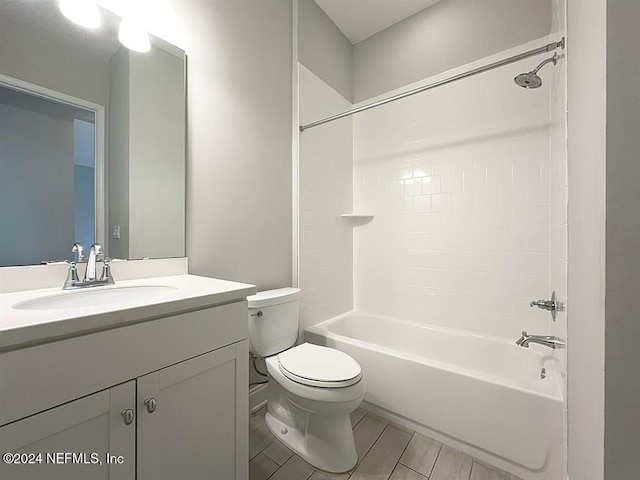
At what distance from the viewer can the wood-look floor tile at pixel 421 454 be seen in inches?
52.5

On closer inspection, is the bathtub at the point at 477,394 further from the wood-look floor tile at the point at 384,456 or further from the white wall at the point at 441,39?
the white wall at the point at 441,39

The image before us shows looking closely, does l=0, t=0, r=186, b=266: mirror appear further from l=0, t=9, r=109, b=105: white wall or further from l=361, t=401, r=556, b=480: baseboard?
l=361, t=401, r=556, b=480: baseboard

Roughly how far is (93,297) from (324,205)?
1570 mm

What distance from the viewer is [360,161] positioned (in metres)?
2.56

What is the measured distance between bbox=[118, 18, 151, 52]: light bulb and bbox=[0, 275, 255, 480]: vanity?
1041 millimetres

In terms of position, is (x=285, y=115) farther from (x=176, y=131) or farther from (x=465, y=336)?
(x=465, y=336)

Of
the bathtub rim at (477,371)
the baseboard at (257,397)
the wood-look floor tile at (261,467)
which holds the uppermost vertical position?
the bathtub rim at (477,371)

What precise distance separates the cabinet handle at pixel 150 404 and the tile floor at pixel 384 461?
0.79 m

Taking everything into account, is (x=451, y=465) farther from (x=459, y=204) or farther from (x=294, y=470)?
(x=459, y=204)

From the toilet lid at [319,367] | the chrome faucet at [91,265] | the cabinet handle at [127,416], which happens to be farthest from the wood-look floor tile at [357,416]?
the chrome faucet at [91,265]

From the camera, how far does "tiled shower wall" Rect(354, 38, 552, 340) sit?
5.90 ft

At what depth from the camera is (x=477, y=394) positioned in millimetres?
1351

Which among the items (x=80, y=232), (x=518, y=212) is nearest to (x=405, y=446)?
(x=518, y=212)

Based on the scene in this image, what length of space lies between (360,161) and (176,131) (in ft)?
5.28
